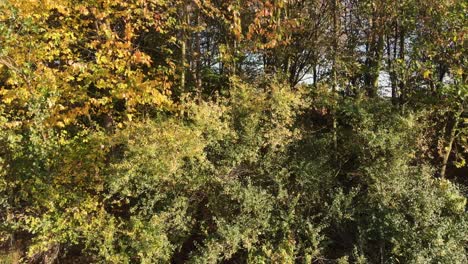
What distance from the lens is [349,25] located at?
9.45 m

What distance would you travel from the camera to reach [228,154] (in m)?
7.04

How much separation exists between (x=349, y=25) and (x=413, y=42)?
6.09 feet

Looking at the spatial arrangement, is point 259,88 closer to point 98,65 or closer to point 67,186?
point 98,65

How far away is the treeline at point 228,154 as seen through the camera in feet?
20.9

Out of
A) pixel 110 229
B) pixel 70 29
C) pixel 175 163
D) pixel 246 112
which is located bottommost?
pixel 110 229

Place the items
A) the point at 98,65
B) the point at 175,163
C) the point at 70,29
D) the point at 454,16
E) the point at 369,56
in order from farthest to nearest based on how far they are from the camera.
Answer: the point at 369,56 → the point at 70,29 → the point at 98,65 → the point at 454,16 → the point at 175,163

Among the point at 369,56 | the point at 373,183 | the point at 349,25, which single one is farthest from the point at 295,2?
the point at 373,183

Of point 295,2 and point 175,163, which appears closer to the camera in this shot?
point 175,163

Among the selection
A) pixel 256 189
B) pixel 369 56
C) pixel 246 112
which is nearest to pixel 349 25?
pixel 369 56

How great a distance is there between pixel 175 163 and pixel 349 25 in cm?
566

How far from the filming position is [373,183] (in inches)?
273

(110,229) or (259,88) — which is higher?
(259,88)

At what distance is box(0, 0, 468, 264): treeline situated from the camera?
20.9 ft

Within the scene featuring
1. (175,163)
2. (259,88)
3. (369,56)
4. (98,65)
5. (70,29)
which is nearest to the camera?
(175,163)
